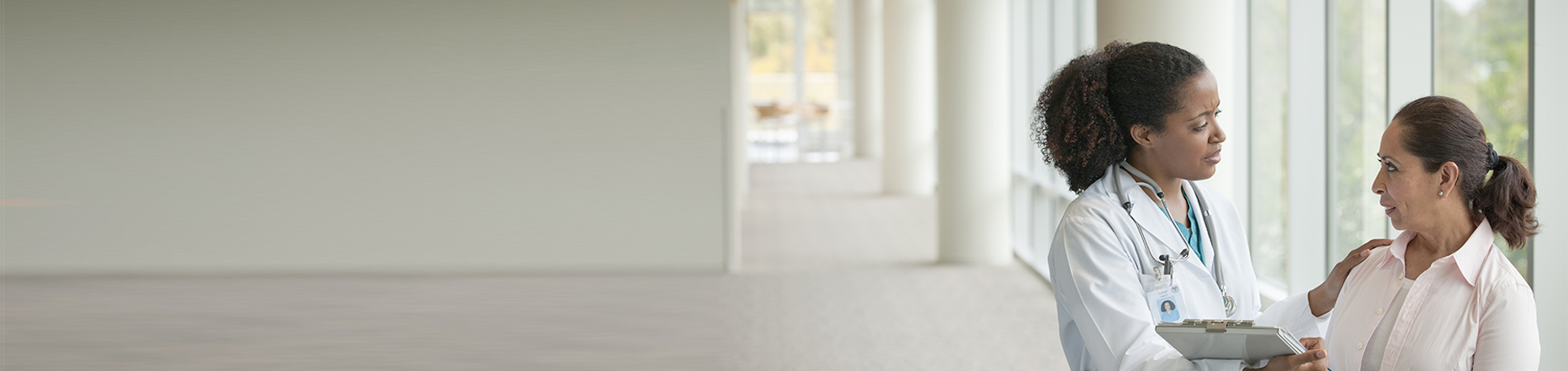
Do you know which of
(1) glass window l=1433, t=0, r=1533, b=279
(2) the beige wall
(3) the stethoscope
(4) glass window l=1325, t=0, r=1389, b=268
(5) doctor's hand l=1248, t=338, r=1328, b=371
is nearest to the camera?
(5) doctor's hand l=1248, t=338, r=1328, b=371

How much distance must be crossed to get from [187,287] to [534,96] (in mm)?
2506

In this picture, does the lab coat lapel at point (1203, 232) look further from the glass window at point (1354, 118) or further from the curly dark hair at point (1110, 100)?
the glass window at point (1354, 118)

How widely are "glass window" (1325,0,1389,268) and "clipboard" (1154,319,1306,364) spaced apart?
10.1 feet

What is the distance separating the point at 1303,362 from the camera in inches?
63.0

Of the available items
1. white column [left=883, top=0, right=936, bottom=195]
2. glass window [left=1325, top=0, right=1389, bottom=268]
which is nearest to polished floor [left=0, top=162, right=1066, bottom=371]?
glass window [left=1325, top=0, right=1389, bottom=268]

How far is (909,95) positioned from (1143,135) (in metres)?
12.1

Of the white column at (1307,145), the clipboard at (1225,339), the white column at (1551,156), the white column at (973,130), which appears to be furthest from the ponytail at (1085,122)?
the white column at (973,130)

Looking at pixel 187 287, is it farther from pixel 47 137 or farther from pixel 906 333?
pixel 906 333

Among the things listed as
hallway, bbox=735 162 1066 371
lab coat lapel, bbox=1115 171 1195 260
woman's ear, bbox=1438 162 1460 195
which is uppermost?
woman's ear, bbox=1438 162 1460 195

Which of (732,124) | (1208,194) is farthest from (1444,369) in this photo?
(732,124)

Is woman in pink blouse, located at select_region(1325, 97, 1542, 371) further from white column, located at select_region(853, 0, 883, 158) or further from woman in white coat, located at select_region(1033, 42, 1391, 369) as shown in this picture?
white column, located at select_region(853, 0, 883, 158)

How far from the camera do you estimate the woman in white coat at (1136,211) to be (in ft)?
5.84

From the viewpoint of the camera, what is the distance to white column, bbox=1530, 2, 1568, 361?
119 inches

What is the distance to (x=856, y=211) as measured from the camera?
41.1ft
